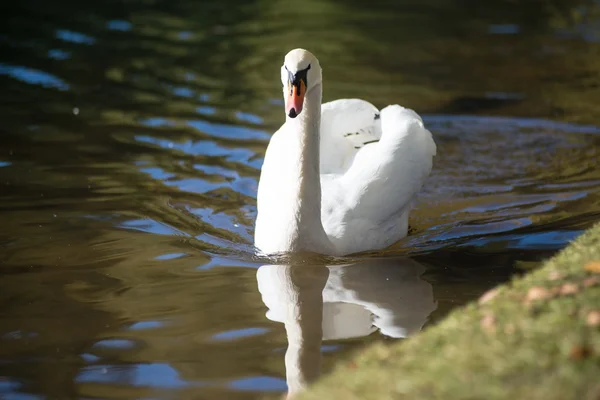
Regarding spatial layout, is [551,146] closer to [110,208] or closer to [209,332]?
[110,208]

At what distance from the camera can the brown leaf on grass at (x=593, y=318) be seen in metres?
3.98

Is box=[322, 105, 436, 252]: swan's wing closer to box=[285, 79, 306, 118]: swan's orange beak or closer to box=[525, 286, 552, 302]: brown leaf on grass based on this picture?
box=[285, 79, 306, 118]: swan's orange beak

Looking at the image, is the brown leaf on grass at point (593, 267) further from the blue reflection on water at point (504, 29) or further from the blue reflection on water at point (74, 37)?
the blue reflection on water at point (504, 29)

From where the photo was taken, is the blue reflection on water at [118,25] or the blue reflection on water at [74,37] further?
the blue reflection on water at [118,25]

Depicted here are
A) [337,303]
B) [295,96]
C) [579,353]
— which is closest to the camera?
[579,353]

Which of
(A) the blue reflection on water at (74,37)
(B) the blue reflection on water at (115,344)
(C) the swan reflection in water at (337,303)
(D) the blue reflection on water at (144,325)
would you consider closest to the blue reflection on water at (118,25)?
(A) the blue reflection on water at (74,37)

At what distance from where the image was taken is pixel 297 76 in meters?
6.72

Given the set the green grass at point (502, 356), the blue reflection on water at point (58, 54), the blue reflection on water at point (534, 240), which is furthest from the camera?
the blue reflection on water at point (58, 54)

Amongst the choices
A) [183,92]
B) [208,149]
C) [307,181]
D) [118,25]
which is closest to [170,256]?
[307,181]

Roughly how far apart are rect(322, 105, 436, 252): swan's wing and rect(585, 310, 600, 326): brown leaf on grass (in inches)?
124

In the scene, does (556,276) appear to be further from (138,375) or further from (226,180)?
(226,180)

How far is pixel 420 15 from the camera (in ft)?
56.2

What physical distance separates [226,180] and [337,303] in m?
3.34

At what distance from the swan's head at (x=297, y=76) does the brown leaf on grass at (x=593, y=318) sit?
9.89 ft
